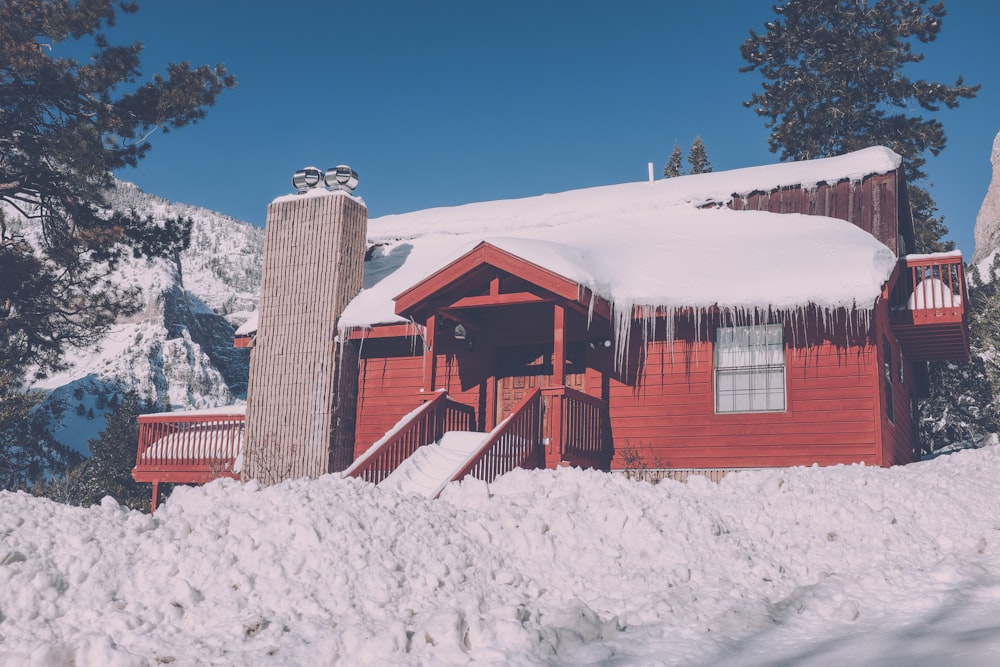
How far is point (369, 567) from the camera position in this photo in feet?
23.7

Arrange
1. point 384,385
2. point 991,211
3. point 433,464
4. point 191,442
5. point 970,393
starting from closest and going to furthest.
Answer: point 433,464, point 384,385, point 191,442, point 970,393, point 991,211

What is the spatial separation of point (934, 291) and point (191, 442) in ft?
42.9

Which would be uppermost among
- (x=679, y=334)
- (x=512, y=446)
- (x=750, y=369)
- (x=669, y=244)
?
(x=669, y=244)

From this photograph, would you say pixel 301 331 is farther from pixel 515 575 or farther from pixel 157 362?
pixel 157 362

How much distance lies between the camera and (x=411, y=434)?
1274 centimetres

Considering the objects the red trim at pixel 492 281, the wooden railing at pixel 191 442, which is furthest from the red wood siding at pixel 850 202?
the wooden railing at pixel 191 442

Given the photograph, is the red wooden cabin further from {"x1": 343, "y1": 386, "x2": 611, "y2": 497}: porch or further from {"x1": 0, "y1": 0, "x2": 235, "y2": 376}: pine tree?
{"x1": 0, "y1": 0, "x2": 235, "y2": 376}: pine tree

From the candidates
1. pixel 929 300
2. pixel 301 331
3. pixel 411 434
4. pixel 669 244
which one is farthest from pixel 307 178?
pixel 929 300

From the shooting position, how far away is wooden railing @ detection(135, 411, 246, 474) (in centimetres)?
1652

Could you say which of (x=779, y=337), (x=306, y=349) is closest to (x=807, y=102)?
(x=779, y=337)

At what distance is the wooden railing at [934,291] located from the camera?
13.5 metres

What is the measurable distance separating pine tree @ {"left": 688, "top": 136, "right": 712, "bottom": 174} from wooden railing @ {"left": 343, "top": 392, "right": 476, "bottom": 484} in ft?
120

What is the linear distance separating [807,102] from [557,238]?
53.4 feet

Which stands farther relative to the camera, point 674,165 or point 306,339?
point 674,165
